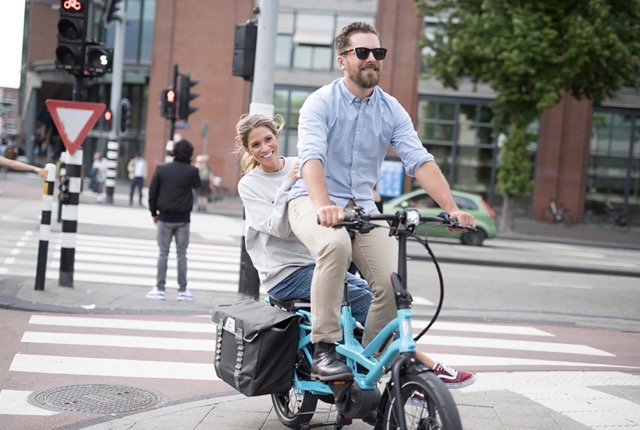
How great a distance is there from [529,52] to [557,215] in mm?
10876

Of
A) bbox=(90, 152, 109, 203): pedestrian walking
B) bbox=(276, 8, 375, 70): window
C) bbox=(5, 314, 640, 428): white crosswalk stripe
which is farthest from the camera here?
bbox=(276, 8, 375, 70): window

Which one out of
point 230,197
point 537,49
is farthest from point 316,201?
point 230,197

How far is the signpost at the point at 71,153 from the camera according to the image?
32.0ft

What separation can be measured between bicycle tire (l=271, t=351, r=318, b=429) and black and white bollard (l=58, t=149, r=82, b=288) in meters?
5.43

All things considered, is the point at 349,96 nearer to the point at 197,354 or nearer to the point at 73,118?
the point at 197,354

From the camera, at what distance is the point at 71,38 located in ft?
33.0

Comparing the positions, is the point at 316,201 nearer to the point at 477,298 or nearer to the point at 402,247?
the point at 402,247

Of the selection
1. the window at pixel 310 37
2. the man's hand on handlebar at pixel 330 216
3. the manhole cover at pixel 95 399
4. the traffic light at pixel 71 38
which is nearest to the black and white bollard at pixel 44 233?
the traffic light at pixel 71 38

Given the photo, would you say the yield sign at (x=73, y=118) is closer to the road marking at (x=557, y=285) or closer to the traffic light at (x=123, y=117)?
the road marking at (x=557, y=285)

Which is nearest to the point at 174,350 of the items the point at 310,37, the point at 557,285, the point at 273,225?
the point at 273,225

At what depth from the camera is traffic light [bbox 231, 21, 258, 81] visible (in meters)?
9.91

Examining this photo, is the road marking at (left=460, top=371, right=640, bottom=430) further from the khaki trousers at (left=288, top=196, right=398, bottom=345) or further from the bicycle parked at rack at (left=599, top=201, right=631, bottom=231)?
the bicycle parked at rack at (left=599, top=201, right=631, bottom=231)

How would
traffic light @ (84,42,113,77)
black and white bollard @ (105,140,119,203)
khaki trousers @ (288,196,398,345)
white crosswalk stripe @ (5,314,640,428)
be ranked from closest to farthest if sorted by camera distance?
khaki trousers @ (288,196,398,345) < white crosswalk stripe @ (5,314,640,428) < traffic light @ (84,42,113,77) < black and white bollard @ (105,140,119,203)

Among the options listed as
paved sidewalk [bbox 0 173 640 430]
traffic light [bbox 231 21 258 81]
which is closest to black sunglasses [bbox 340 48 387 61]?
paved sidewalk [bbox 0 173 640 430]
